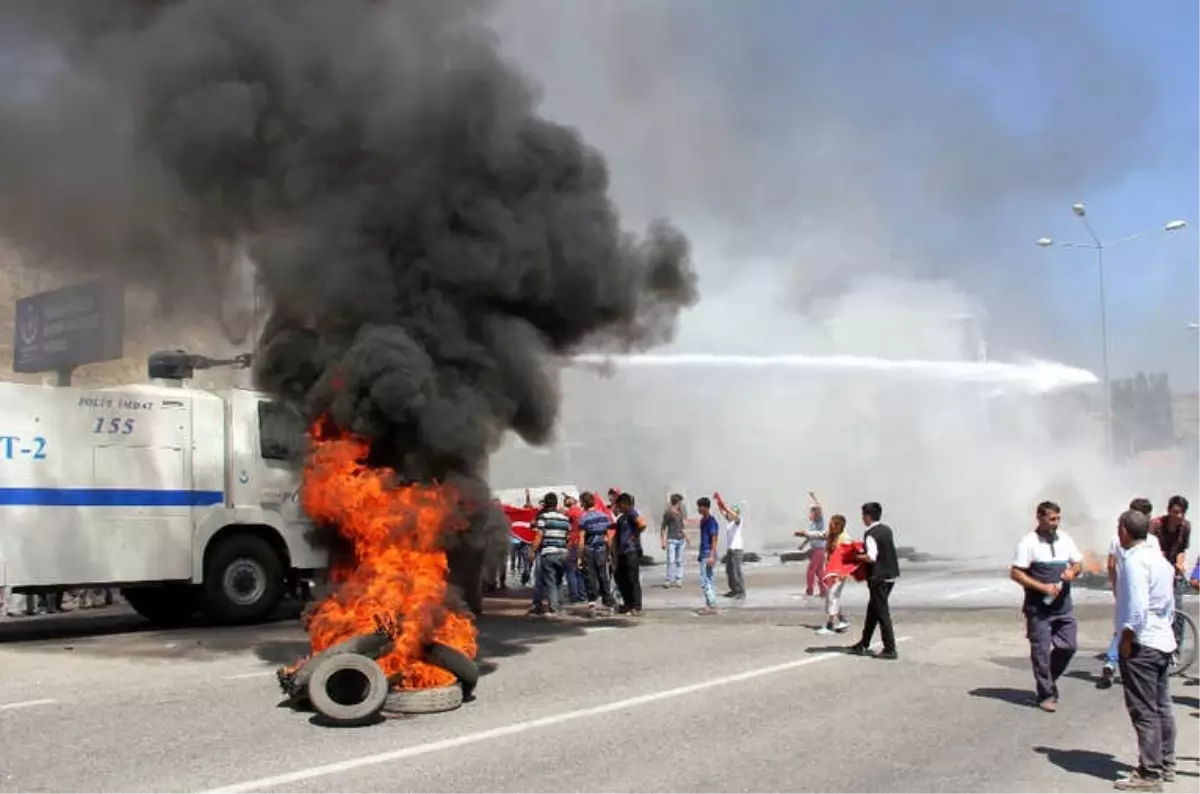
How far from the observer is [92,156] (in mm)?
9977

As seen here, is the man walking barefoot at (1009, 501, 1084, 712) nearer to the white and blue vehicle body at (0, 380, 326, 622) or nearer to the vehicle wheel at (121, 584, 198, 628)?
the white and blue vehicle body at (0, 380, 326, 622)

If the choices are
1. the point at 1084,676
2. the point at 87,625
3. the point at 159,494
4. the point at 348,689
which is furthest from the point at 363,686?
the point at 87,625

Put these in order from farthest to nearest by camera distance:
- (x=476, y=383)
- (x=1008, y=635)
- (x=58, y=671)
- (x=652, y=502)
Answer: (x=652, y=502), (x=1008, y=635), (x=58, y=671), (x=476, y=383)

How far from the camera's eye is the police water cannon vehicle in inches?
470

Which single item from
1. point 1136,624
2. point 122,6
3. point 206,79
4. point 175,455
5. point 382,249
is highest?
point 122,6

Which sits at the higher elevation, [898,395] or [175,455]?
[898,395]

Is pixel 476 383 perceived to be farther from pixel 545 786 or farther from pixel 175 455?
pixel 175 455

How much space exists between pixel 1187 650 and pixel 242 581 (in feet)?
34.2

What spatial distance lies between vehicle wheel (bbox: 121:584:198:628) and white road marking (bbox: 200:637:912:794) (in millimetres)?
7727

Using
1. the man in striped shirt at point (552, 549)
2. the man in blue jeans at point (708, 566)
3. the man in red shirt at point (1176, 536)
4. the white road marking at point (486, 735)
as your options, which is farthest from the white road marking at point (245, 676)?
the man in red shirt at point (1176, 536)

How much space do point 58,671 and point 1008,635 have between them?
982 cm

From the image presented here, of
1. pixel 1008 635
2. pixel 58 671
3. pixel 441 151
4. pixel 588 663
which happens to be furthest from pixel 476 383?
pixel 1008 635

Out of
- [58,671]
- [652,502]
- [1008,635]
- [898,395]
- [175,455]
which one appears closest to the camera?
[58,671]

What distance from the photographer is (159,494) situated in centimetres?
1288
